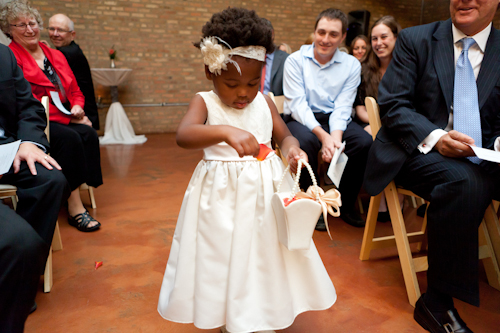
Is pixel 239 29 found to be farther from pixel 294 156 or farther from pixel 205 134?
pixel 294 156

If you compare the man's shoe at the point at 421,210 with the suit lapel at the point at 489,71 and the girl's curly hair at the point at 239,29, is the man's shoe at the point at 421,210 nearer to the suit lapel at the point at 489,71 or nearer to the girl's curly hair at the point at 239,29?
the suit lapel at the point at 489,71

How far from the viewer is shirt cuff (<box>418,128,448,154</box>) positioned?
1793 millimetres

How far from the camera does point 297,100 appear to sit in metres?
3.04

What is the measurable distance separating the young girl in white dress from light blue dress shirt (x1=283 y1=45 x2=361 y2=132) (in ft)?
5.92

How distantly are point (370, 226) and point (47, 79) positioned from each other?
2702mm

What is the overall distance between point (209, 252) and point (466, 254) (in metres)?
1.12

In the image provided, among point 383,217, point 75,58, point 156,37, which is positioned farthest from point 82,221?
point 156,37

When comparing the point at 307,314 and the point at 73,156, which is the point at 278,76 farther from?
the point at 307,314

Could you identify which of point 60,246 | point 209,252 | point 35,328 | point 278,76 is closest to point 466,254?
point 209,252

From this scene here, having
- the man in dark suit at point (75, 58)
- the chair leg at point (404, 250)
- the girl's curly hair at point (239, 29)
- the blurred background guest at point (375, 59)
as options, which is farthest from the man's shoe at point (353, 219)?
the man in dark suit at point (75, 58)

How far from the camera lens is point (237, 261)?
1229 mm

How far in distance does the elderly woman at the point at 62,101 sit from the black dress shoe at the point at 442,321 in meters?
2.30

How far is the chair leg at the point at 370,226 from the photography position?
2193 millimetres

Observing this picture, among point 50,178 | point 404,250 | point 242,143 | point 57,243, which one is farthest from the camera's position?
point 57,243
